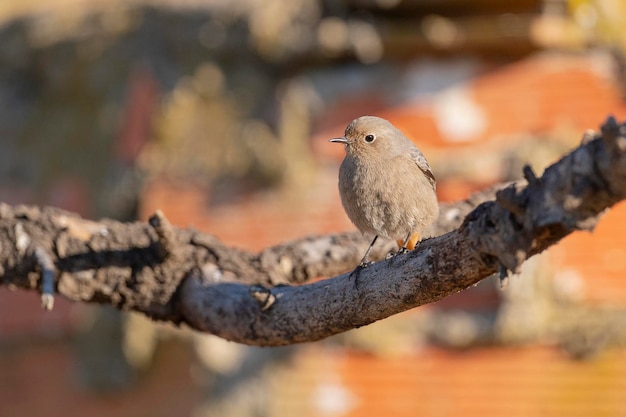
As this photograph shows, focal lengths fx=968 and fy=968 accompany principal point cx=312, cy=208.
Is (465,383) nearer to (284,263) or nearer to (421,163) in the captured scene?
(421,163)

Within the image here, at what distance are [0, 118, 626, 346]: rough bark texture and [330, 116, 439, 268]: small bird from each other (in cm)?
13

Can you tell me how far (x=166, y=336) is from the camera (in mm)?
5395

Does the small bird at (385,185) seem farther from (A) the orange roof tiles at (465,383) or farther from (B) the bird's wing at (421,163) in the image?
(A) the orange roof tiles at (465,383)

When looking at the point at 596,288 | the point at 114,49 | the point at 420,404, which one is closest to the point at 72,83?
the point at 114,49

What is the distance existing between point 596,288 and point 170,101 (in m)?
2.59

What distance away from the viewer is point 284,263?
371 cm

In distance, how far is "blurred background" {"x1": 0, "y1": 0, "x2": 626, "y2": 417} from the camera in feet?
15.6

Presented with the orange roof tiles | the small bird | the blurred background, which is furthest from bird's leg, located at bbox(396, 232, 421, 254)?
the orange roof tiles

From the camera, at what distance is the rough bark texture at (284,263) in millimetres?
2229

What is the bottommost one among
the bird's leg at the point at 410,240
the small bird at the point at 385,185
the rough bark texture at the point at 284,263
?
the rough bark texture at the point at 284,263

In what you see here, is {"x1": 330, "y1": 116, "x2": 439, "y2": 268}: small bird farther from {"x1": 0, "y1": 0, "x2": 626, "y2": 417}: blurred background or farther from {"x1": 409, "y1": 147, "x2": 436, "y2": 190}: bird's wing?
{"x1": 0, "y1": 0, "x2": 626, "y2": 417}: blurred background

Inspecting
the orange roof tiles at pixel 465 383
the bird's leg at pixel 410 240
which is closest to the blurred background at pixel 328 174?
the orange roof tiles at pixel 465 383

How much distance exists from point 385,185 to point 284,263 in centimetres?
52

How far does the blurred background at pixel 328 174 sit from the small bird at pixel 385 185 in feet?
3.16
